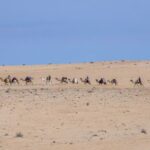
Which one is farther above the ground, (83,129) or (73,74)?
(73,74)

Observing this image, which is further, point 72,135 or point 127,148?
point 72,135

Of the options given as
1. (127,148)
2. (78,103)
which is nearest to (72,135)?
(127,148)

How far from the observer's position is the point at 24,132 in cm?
2566

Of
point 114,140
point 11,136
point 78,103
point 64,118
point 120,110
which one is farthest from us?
point 78,103

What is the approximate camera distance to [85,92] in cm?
4378

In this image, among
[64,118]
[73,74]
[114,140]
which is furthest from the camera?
[73,74]

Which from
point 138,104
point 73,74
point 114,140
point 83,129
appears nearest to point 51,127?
point 83,129

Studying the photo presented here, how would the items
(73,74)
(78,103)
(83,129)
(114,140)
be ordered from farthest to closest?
1. (73,74)
2. (78,103)
3. (83,129)
4. (114,140)

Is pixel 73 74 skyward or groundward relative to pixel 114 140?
skyward

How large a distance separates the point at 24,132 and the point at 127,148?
19.6 feet

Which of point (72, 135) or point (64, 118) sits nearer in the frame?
point (72, 135)

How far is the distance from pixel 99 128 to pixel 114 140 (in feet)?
14.0

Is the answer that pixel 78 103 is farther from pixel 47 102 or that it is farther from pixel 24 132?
pixel 24 132

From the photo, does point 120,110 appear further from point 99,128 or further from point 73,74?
point 73,74
